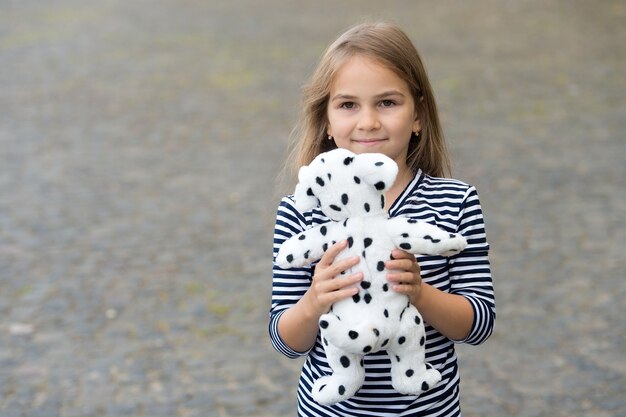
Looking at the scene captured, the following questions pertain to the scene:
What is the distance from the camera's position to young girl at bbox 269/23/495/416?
2320mm

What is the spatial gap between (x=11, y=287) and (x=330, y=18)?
1264cm

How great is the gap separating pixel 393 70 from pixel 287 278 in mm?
587

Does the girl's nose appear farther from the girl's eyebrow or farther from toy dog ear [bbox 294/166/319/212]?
toy dog ear [bbox 294/166/319/212]

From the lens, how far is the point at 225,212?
751 centimetres

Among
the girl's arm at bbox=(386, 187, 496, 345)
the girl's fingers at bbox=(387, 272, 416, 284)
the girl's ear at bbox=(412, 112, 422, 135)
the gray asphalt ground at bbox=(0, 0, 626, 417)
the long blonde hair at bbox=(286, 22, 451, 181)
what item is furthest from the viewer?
the gray asphalt ground at bbox=(0, 0, 626, 417)

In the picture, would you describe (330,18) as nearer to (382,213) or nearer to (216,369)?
(216,369)

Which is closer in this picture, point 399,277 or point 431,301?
point 399,277

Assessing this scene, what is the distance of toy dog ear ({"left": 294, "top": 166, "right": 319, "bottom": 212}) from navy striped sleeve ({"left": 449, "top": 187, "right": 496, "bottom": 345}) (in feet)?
1.34

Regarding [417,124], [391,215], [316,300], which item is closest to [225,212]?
[417,124]

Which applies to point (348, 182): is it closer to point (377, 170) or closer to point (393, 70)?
point (377, 170)

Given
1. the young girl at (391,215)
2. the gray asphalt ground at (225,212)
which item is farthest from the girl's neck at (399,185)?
the gray asphalt ground at (225,212)

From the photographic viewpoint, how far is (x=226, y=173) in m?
8.57

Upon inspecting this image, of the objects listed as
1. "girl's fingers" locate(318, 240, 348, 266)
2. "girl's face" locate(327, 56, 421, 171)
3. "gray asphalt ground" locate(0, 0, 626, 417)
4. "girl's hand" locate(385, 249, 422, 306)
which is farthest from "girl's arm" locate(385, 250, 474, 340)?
"gray asphalt ground" locate(0, 0, 626, 417)

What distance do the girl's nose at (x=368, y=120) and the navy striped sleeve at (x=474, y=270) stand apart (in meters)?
0.30
